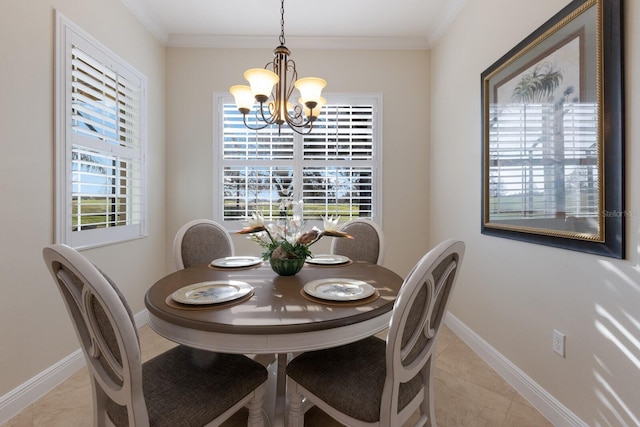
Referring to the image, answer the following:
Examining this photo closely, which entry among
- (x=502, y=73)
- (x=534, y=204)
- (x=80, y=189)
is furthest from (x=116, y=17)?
(x=534, y=204)

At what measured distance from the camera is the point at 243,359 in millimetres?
1208

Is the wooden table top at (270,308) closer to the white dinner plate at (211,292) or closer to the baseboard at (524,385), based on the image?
the white dinner plate at (211,292)

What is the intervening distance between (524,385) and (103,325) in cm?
215

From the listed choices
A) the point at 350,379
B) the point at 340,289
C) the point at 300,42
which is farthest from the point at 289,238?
the point at 300,42

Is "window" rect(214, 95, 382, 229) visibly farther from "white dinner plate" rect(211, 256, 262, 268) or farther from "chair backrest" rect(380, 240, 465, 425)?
"chair backrest" rect(380, 240, 465, 425)

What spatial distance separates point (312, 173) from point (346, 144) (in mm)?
480

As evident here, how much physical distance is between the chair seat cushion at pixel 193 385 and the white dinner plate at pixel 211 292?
0.83 ft

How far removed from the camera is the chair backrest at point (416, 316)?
3.05 feet

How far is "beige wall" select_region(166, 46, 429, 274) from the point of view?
308cm

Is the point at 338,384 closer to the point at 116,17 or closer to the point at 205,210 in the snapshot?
the point at 205,210

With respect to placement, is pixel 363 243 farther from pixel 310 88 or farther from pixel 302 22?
pixel 302 22

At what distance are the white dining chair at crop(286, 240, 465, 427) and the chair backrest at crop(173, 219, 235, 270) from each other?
1146 millimetres

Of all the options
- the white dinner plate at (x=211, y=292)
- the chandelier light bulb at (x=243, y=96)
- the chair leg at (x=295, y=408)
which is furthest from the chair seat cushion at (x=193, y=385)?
the chandelier light bulb at (x=243, y=96)

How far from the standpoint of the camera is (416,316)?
100 centimetres
